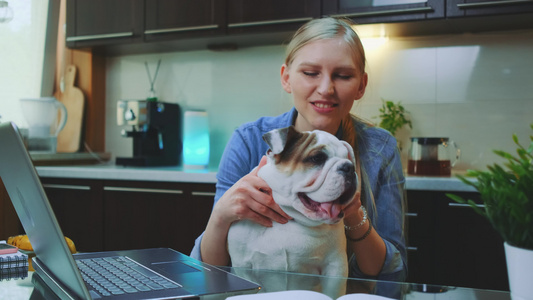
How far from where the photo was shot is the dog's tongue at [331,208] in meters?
0.90

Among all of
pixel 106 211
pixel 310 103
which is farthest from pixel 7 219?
pixel 310 103

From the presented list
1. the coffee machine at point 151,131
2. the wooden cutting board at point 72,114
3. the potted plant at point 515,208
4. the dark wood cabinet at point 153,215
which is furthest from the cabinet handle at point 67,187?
the potted plant at point 515,208

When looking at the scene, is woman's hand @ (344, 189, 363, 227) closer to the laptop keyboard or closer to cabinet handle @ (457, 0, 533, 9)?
the laptop keyboard

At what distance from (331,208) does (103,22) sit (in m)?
2.56

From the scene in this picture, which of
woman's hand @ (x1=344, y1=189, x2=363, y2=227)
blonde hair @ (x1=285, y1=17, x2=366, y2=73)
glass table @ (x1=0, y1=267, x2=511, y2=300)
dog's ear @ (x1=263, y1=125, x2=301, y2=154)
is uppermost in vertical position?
blonde hair @ (x1=285, y1=17, x2=366, y2=73)

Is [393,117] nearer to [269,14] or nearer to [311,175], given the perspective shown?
[269,14]

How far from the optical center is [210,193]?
7.95 feet

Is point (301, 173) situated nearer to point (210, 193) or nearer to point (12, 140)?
point (12, 140)

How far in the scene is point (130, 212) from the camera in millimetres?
2660

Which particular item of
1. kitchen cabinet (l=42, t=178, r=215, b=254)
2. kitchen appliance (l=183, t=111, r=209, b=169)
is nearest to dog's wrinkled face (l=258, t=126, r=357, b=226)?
kitchen cabinet (l=42, t=178, r=215, b=254)

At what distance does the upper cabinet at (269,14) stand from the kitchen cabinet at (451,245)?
1.03 m

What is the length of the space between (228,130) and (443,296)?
7.71 ft

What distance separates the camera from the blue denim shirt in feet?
4.16

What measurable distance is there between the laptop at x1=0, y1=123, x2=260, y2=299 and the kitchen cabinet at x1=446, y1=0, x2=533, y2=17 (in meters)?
1.84
